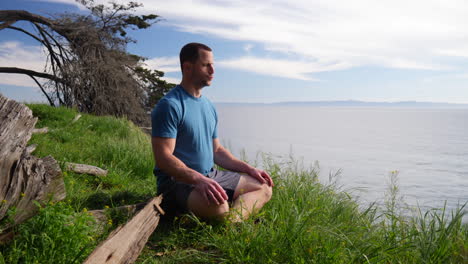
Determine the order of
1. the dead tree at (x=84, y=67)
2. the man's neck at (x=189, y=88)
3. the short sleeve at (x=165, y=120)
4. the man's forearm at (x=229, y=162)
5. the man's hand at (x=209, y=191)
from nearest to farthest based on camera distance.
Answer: the man's hand at (x=209, y=191) → the short sleeve at (x=165, y=120) → the man's neck at (x=189, y=88) → the man's forearm at (x=229, y=162) → the dead tree at (x=84, y=67)

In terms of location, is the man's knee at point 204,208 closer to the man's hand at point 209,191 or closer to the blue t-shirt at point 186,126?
the man's hand at point 209,191

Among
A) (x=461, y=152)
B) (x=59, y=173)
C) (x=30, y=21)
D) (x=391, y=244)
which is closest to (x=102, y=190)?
(x=59, y=173)

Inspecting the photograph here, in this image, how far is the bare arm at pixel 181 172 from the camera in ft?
11.2

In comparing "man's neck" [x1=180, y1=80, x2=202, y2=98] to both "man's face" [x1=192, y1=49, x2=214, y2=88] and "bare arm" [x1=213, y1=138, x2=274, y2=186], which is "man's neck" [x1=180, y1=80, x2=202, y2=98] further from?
"bare arm" [x1=213, y1=138, x2=274, y2=186]

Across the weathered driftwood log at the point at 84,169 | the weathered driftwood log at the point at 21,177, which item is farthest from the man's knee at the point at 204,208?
the weathered driftwood log at the point at 84,169

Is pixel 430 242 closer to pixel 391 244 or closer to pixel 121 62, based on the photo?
pixel 391 244

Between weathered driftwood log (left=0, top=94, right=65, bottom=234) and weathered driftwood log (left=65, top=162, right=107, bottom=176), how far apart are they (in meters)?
2.18

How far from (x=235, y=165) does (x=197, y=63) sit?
3.84 ft

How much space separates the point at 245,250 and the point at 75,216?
1.35 m

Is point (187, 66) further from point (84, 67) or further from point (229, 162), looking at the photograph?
point (84, 67)

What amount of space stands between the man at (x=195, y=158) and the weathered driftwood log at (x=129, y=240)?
336 mm

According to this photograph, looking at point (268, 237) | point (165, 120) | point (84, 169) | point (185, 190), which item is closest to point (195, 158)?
point (185, 190)

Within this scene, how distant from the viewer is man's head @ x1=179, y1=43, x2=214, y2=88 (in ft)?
12.4

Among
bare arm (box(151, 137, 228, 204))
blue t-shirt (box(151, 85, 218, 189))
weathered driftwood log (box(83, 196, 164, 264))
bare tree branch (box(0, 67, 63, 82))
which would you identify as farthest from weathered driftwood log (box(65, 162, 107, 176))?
bare tree branch (box(0, 67, 63, 82))
